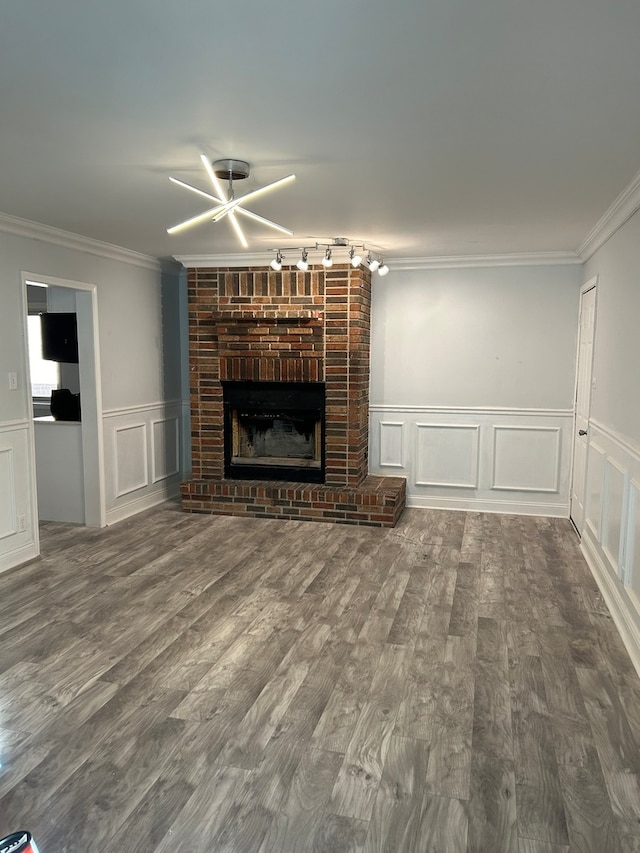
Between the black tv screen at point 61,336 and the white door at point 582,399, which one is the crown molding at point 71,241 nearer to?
the black tv screen at point 61,336

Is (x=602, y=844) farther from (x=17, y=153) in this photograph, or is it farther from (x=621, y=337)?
(x=17, y=153)

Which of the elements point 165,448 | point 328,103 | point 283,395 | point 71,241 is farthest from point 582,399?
point 71,241

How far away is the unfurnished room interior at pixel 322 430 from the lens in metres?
1.84

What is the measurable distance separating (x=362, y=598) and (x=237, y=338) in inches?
109

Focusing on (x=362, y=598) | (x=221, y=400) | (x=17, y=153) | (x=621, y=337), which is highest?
(x=17, y=153)

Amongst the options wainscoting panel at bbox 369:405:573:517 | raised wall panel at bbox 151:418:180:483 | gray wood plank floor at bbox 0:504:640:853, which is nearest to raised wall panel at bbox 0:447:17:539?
gray wood plank floor at bbox 0:504:640:853

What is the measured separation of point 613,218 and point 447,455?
8.50ft

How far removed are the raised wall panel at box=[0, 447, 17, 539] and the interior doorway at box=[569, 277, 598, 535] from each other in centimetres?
411

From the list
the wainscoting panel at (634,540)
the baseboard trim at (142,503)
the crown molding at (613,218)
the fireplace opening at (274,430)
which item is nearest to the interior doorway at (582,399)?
the crown molding at (613,218)

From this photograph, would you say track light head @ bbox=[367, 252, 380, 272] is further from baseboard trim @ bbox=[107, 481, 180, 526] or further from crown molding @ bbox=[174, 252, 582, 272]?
baseboard trim @ bbox=[107, 481, 180, 526]

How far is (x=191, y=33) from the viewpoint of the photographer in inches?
65.1

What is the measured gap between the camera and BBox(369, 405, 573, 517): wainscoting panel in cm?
540

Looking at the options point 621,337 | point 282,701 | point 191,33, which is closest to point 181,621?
point 282,701

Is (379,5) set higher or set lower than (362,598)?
higher
